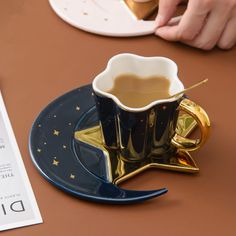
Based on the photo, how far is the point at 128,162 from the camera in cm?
75

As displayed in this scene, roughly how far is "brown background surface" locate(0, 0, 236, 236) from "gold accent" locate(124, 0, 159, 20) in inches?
2.2

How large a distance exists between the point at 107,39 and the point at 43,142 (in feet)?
0.93

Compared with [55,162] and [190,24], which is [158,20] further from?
[55,162]

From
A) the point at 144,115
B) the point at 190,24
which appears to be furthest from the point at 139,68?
the point at 190,24

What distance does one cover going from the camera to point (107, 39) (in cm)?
98

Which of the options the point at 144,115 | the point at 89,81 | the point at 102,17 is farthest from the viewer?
the point at 102,17

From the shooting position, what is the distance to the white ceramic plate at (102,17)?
981mm

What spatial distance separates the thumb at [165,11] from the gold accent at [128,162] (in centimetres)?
28

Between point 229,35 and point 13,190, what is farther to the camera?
point 229,35

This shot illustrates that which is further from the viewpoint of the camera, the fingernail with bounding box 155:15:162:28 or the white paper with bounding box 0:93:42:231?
the fingernail with bounding box 155:15:162:28

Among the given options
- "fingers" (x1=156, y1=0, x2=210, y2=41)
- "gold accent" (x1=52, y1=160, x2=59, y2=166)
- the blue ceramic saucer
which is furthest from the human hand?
"gold accent" (x1=52, y1=160, x2=59, y2=166)

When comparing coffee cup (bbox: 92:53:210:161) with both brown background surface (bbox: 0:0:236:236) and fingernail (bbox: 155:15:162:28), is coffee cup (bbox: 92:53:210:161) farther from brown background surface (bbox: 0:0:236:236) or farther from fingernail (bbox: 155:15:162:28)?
fingernail (bbox: 155:15:162:28)

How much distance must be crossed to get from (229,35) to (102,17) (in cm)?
23

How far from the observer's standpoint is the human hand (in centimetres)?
93
